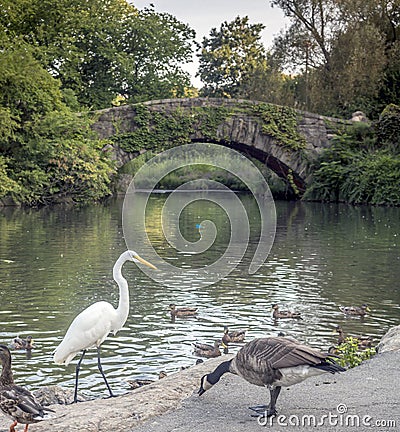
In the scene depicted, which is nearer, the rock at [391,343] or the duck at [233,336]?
the rock at [391,343]

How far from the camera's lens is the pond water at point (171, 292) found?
8.59 meters

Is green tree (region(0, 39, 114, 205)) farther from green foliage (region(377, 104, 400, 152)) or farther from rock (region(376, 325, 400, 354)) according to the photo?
rock (region(376, 325, 400, 354))

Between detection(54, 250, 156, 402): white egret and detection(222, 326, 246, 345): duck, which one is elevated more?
detection(54, 250, 156, 402): white egret

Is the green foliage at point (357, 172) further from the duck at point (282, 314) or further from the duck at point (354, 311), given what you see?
the duck at point (282, 314)

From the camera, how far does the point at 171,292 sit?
12.4m

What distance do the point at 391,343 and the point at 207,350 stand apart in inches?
77.4

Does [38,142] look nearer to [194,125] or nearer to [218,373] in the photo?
[194,125]

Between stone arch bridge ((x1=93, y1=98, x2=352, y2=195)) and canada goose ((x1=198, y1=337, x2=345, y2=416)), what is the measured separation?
2886cm

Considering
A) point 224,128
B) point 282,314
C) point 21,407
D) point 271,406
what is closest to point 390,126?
point 224,128

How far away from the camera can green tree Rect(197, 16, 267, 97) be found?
2429 inches

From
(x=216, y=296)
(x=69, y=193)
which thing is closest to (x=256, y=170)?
(x=69, y=193)

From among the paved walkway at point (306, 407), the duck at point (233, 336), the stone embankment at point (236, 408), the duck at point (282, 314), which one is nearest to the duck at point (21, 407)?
the stone embankment at point (236, 408)

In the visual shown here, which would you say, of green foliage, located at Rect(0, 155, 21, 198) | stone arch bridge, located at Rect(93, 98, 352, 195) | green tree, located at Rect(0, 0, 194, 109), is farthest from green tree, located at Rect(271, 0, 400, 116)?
green foliage, located at Rect(0, 155, 21, 198)

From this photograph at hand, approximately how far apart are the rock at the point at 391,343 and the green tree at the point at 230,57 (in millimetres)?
53587
